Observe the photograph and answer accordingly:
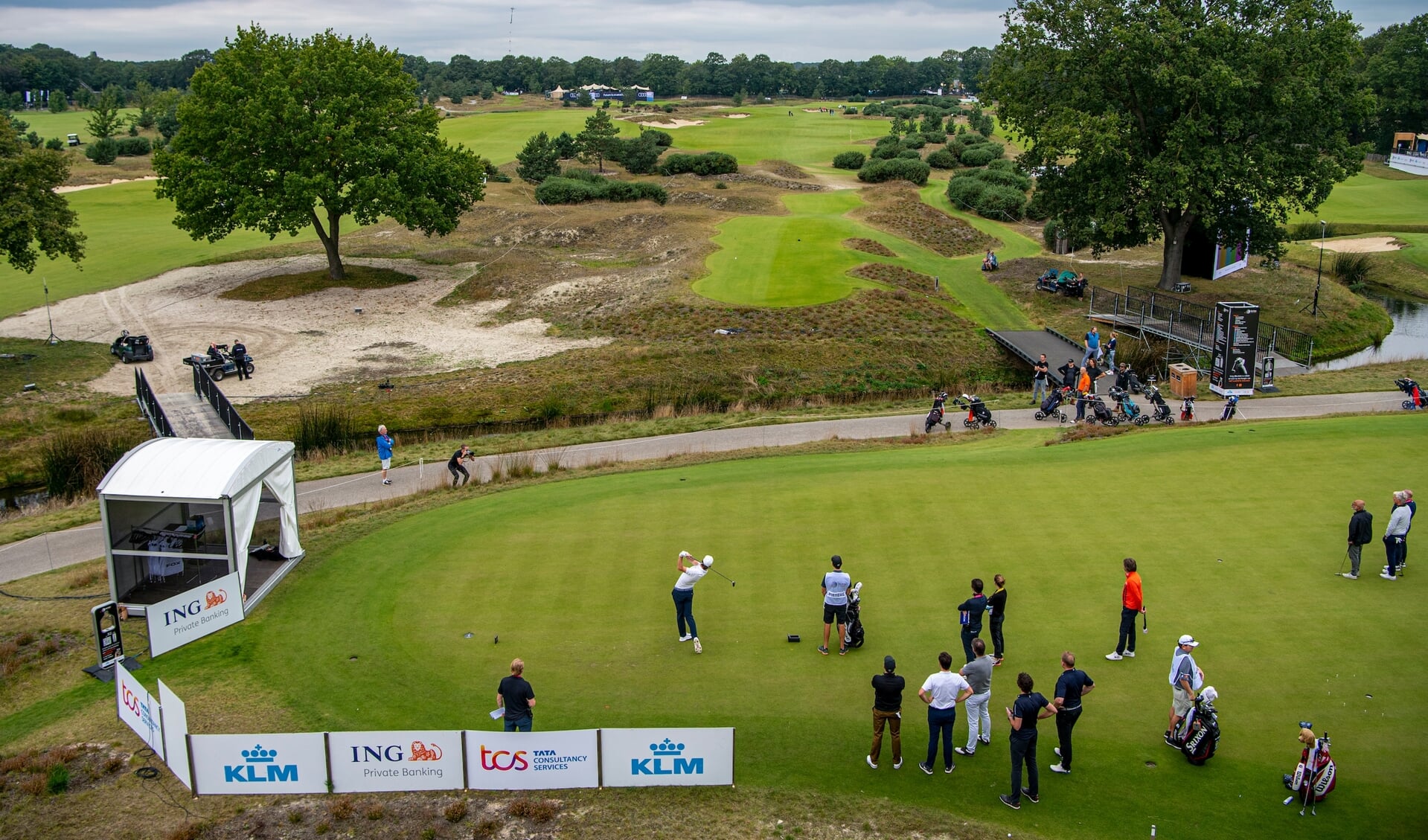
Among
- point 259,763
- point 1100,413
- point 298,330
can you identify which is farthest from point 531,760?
point 298,330

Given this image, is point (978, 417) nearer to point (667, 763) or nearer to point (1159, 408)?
point (1159, 408)

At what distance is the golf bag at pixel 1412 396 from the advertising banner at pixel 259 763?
31756 mm

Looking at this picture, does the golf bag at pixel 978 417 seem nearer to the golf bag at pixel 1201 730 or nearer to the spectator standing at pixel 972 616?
the spectator standing at pixel 972 616

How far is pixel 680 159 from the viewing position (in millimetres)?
87125

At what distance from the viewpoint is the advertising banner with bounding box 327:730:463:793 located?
44.7 feet

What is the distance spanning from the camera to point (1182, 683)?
13820 millimetres

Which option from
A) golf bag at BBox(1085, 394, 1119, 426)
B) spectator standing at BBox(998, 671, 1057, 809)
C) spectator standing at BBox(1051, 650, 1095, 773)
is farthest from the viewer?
golf bag at BBox(1085, 394, 1119, 426)

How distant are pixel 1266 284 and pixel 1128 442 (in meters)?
31.9

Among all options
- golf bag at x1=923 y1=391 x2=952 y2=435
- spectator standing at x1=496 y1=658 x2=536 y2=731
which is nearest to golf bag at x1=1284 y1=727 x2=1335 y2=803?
spectator standing at x1=496 y1=658 x2=536 y2=731

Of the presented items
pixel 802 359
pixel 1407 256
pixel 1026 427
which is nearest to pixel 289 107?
pixel 802 359

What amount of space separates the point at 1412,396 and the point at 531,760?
3074 centimetres

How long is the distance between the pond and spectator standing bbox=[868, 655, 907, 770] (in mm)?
37568

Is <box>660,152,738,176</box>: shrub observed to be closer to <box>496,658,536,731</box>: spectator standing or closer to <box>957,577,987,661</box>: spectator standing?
<box>957,577,987,661</box>: spectator standing

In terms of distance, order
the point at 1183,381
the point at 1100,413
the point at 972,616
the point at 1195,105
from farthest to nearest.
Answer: the point at 1195,105 < the point at 1183,381 < the point at 1100,413 < the point at 972,616
